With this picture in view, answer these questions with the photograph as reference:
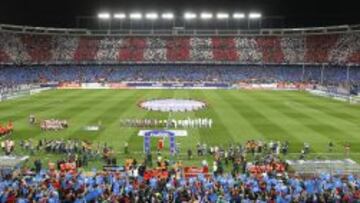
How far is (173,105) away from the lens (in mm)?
62938

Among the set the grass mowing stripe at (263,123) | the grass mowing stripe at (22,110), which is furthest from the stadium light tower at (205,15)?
the grass mowing stripe at (22,110)

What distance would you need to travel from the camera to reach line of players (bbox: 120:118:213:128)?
4838cm

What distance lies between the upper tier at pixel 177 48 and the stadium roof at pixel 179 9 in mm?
4178

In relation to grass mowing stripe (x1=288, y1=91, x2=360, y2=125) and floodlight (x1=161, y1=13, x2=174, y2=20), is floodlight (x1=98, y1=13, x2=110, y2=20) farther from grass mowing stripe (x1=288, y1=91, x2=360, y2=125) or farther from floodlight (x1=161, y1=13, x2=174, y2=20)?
grass mowing stripe (x1=288, y1=91, x2=360, y2=125)

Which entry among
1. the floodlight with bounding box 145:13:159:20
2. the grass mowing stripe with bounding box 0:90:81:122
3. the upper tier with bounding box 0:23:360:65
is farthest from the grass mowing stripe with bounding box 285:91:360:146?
the floodlight with bounding box 145:13:159:20

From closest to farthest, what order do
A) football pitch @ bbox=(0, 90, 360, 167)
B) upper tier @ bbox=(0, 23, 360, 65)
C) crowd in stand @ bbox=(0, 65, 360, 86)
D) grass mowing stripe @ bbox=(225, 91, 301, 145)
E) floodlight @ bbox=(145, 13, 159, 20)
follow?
football pitch @ bbox=(0, 90, 360, 167) < grass mowing stripe @ bbox=(225, 91, 301, 145) < crowd in stand @ bbox=(0, 65, 360, 86) < upper tier @ bbox=(0, 23, 360, 65) < floodlight @ bbox=(145, 13, 159, 20)

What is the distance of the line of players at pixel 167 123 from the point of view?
48.4 meters

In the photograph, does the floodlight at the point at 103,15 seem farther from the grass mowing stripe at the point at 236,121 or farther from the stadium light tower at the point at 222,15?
the grass mowing stripe at the point at 236,121

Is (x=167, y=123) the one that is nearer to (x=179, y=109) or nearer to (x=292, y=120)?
(x=179, y=109)

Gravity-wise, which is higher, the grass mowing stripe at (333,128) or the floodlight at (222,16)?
the floodlight at (222,16)

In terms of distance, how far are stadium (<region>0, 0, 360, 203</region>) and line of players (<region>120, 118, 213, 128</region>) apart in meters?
0.14

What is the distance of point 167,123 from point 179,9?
73.0m

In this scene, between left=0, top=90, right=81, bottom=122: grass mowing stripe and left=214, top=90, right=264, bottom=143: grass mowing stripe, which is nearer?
left=214, top=90, right=264, bottom=143: grass mowing stripe

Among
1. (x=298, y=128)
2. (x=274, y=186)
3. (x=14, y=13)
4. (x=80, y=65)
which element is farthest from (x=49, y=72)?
(x=274, y=186)
